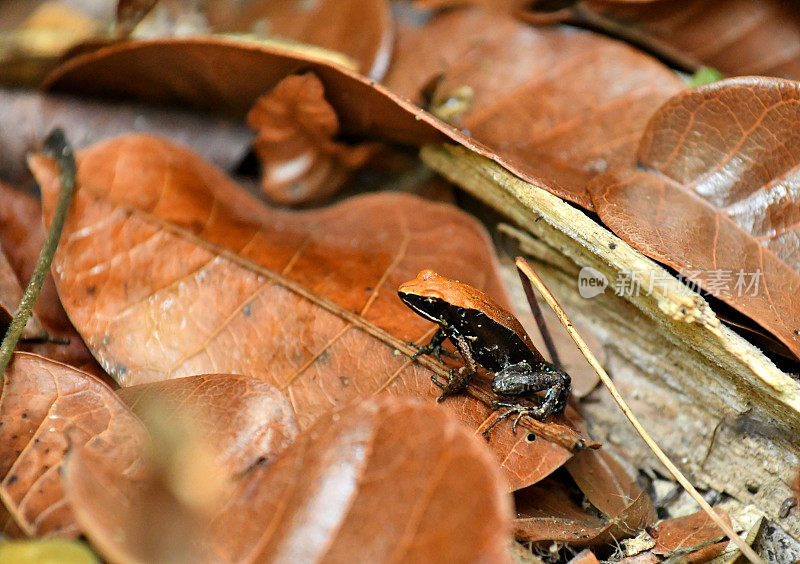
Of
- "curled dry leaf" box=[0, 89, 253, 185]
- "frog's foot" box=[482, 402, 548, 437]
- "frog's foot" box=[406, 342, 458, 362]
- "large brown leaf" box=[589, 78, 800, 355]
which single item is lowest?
"frog's foot" box=[482, 402, 548, 437]

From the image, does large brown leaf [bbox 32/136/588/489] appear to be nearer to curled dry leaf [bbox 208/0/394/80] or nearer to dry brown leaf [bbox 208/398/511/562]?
dry brown leaf [bbox 208/398/511/562]

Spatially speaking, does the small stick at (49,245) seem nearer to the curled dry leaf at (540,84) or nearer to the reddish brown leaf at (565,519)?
the curled dry leaf at (540,84)

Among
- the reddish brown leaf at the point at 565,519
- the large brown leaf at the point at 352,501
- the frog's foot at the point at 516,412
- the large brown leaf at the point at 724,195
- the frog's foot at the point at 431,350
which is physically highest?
the large brown leaf at the point at 724,195

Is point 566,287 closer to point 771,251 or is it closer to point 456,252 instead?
point 456,252

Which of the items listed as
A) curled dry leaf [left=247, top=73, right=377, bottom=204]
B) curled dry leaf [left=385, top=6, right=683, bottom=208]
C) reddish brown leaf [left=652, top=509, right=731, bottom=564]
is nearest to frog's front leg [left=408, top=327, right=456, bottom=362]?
curled dry leaf [left=385, top=6, right=683, bottom=208]

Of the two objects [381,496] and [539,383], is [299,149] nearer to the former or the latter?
[539,383]

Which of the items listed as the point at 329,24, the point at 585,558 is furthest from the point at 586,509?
the point at 329,24

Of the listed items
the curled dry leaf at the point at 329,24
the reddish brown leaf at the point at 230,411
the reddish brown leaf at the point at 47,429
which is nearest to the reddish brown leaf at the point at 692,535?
the reddish brown leaf at the point at 230,411
